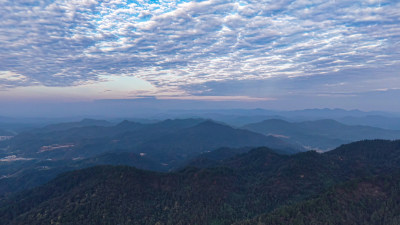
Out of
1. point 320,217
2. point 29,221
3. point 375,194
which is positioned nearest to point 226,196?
point 320,217

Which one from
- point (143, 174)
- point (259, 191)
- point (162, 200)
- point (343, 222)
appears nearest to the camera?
point (343, 222)

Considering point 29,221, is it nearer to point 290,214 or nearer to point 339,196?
point 290,214

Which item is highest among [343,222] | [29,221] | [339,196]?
[339,196]

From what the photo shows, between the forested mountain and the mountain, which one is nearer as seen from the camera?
the mountain

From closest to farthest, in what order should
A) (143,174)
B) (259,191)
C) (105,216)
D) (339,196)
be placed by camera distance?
(339,196) < (105,216) < (259,191) < (143,174)

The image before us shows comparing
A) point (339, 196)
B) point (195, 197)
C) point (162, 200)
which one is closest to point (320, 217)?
point (339, 196)

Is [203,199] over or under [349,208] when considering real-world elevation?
under

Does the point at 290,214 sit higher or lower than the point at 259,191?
higher

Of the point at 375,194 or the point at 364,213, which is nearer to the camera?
the point at 364,213

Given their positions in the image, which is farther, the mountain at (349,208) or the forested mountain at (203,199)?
the forested mountain at (203,199)

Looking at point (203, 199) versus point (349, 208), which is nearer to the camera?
point (349, 208)
